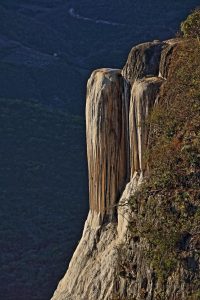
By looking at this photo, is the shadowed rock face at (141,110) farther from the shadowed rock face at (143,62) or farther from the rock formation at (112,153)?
the shadowed rock face at (143,62)

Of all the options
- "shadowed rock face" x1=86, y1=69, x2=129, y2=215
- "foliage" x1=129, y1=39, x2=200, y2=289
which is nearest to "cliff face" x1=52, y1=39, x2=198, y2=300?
"shadowed rock face" x1=86, y1=69, x2=129, y2=215

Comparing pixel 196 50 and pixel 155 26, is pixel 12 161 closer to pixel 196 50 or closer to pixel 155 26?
pixel 155 26

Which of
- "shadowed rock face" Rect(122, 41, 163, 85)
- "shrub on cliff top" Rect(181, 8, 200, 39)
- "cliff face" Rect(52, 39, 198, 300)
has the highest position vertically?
"shrub on cliff top" Rect(181, 8, 200, 39)

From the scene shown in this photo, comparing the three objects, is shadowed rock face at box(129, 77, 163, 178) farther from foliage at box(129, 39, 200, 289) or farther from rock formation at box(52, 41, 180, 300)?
foliage at box(129, 39, 200, 289)

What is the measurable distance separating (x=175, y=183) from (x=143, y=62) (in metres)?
2.45

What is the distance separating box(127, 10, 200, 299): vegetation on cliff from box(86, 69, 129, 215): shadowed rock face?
2.81 feet

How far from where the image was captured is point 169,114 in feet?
48.5

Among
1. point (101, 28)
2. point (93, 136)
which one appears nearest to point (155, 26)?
point (101, 28)

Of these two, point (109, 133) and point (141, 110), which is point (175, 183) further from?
point (109, 133)

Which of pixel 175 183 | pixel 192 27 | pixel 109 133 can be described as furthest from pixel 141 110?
pixel 192 27

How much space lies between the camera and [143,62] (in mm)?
15812

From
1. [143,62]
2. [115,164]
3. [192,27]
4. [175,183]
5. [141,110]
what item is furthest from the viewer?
[192,27]

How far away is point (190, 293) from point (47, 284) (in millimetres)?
43784

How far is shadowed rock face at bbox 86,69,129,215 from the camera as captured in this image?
16.0 metres
